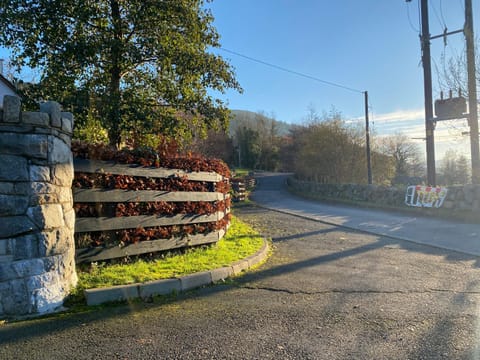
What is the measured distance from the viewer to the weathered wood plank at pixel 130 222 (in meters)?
4.86

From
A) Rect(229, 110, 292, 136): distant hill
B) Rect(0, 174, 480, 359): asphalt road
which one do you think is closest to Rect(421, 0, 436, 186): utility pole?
Rect(0, 174, 480, 359): asphalt road

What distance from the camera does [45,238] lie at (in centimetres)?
393

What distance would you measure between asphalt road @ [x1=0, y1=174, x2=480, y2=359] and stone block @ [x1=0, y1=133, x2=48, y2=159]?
5.98ft

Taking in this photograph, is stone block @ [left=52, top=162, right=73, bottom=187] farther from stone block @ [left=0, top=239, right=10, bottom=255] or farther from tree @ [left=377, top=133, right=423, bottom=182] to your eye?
tree @ [left=377, top=133, right=423, bottom=182]

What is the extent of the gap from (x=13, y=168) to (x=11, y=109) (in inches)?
25.5

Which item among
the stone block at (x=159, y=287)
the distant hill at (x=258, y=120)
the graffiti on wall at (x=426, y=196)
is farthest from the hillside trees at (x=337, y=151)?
the distant hill at (x=258, y=120)

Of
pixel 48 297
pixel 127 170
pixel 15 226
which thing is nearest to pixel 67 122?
pixel 127 170

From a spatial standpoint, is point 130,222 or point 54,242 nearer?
point 54,242

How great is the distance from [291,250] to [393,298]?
3.36 m

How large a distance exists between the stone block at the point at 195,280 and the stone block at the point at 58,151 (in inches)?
86.2

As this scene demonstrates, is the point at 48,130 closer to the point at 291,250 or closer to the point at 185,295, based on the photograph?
the point at 185,295

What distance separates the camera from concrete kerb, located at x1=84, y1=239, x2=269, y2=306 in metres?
4.12

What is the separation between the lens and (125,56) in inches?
257

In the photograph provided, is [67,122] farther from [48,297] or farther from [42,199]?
[48,297]
